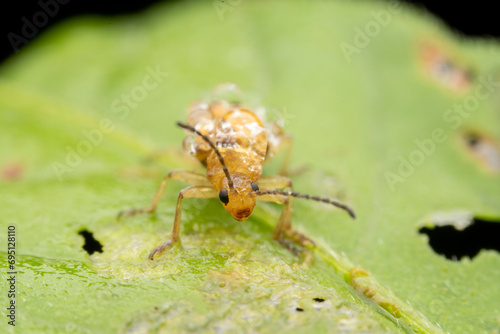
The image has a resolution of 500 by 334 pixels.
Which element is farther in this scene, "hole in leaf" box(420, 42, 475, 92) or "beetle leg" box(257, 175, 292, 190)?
"hole in leaf" box(420, 42, 475, 92)

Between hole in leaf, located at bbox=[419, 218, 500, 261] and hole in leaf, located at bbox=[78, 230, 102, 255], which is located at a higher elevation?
hole in leaf, located at bbox=[78, 230, 102, 255]

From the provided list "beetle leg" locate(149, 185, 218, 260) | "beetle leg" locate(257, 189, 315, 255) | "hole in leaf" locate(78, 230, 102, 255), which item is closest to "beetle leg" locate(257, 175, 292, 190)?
"beetle leg" locate(257, 189, 315, 255)

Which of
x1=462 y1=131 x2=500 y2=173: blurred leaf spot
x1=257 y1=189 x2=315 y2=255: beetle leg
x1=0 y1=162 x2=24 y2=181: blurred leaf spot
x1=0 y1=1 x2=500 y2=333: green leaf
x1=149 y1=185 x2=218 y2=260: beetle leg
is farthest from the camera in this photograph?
x1=462 y1=131 x2=500 y2=173: blurred leaf spot

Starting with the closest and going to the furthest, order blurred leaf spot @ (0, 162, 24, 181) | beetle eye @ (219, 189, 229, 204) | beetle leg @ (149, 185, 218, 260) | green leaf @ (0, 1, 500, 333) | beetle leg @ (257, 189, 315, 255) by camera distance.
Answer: green leaf @ (0, 1, 500, 333) < beetle leg @ (149, 185, 218, 260) < beetle eye @ (219, 189, 229, 204) < beetle leg @ (257, 189, 315, 255) < blurred leaf spot @ (0, 162, 24, 181)

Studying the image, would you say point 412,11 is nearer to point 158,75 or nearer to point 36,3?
point 158,75

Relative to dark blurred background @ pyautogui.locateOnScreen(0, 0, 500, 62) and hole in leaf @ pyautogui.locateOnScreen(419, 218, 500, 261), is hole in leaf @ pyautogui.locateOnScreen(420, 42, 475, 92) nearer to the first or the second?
dark blurred background @ pyautogui.locateOnScreen(0, 0, 500, 62)

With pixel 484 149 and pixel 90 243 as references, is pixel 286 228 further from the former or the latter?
pixel 484 149

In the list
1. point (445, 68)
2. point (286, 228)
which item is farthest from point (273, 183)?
point (445, 68)
